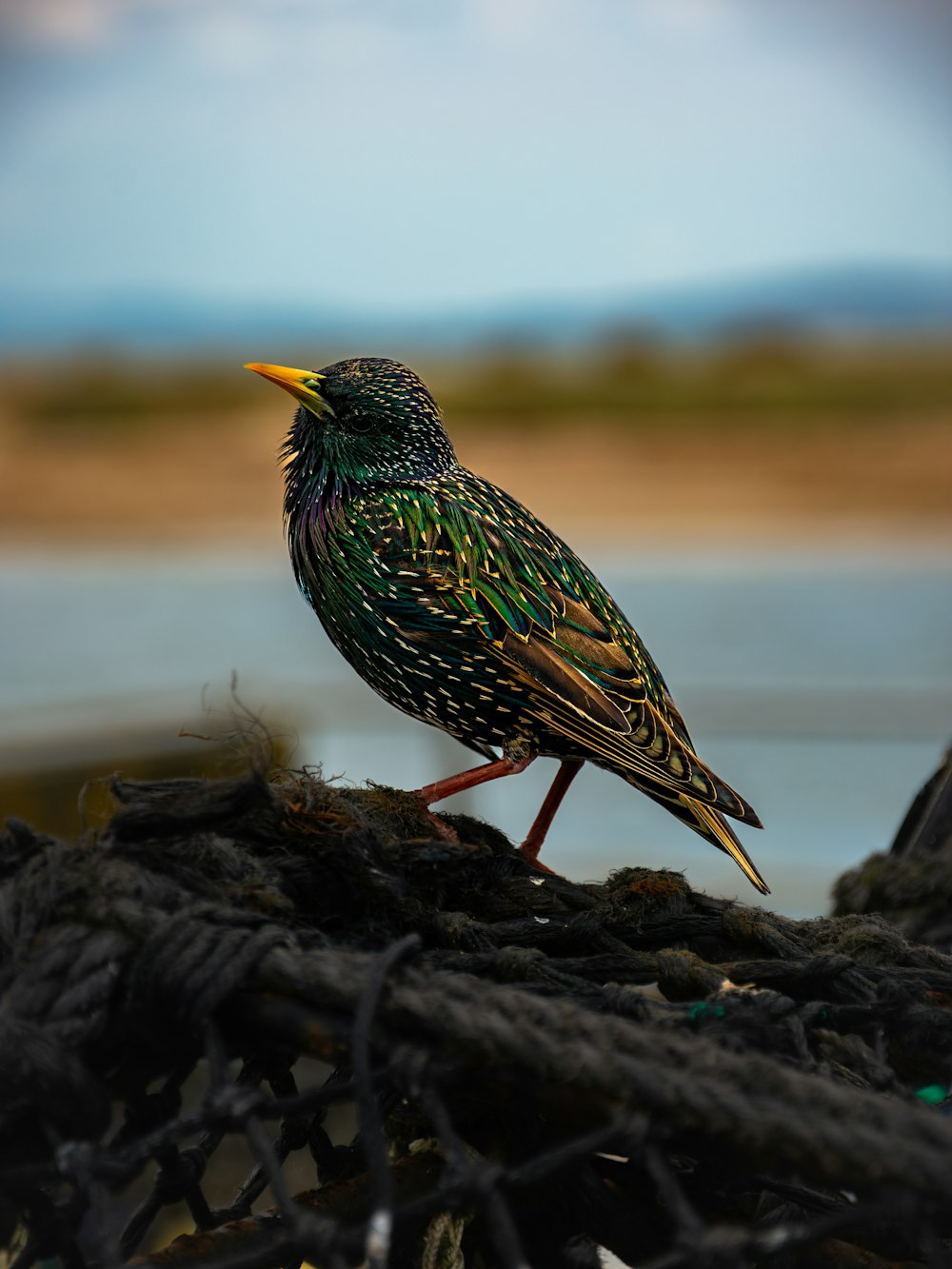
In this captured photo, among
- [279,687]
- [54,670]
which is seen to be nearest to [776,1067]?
[279,687]

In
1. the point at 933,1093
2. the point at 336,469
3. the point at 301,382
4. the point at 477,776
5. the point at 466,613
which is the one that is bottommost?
the point at 933,1093

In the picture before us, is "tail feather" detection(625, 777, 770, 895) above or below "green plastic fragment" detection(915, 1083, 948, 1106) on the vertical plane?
above

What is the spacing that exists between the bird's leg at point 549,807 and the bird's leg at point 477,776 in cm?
2

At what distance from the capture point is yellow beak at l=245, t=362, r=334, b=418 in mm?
2109

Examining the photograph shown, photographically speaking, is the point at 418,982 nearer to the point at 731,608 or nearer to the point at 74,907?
the point at 74,907

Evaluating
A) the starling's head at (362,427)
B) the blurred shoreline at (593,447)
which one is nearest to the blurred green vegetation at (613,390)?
the blurred shoreline at (593,447)

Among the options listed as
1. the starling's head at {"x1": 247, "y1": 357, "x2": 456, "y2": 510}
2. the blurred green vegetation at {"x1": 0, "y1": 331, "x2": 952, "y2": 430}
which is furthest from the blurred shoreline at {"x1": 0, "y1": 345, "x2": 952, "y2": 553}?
the starling's head at {"x1": 247, "y1": 357, "x2": 456, "y2": 510}

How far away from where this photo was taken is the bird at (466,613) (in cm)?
197

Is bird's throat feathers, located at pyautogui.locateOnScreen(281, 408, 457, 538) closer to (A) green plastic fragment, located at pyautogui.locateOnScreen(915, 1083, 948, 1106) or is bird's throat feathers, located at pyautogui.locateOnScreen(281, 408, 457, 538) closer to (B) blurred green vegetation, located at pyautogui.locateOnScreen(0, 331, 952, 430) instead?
(A) green plastic fragment, located at pyautogui.locateOnScreen(915, 1083, 948, 1106)

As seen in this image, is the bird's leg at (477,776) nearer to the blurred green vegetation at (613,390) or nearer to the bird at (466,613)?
the bird at (466,613)

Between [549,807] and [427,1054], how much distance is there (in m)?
1.04

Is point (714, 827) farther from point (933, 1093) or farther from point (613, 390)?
point (613, 390)

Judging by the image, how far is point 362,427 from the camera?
7.07 ft

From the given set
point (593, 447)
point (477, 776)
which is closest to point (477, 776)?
point (477, 776)
